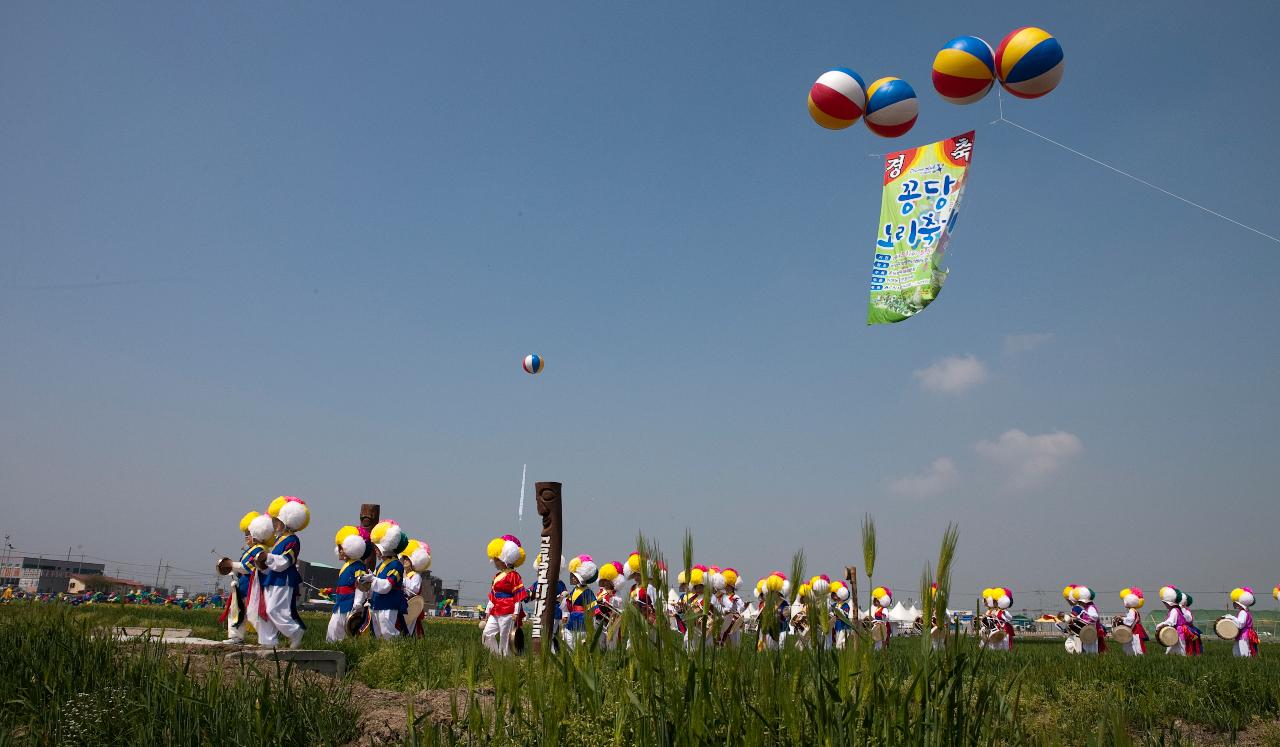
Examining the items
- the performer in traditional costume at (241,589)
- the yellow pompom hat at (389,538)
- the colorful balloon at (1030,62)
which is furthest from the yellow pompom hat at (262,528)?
the colorful balloon at (1030,62)

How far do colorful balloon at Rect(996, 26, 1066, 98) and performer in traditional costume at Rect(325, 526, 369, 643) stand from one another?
12.1 m

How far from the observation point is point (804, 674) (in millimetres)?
3307

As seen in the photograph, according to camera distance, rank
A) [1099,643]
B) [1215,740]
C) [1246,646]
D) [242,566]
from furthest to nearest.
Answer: [1246,646] → [1099,643] → [242,566] → [1215,740]

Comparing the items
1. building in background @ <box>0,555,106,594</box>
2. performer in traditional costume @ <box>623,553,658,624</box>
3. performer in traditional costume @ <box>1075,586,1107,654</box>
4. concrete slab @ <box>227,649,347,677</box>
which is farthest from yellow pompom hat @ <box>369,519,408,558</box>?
building in background @ <box>0,555,106,594</box>

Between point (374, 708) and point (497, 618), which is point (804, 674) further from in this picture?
point (497, 618)

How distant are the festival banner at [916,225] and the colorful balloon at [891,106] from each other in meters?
0.47

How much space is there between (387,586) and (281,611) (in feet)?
7.93

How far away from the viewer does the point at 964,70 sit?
367 inches

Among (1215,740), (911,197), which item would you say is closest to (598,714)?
(1215,740)

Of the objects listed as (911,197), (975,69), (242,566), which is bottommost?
(242,566)

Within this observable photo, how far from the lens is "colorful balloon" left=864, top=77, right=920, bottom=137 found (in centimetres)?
981

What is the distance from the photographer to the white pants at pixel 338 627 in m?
14.0

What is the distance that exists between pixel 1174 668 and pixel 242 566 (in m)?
12.9

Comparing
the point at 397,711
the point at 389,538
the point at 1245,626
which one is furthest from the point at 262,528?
the point at 1245,626
